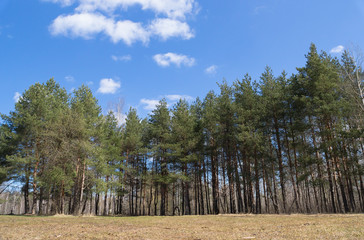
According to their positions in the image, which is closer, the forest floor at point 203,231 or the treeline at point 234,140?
the forest floor at point 203,231

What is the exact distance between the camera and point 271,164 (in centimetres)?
2391

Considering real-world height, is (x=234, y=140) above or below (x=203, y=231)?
above

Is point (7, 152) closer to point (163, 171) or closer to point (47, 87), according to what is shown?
point (47, 87)

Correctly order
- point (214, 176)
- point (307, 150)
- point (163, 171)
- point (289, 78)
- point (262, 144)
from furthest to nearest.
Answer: point (163, 171), point (214, 176), point (289, 78), point (262, 144), point (307, 150)

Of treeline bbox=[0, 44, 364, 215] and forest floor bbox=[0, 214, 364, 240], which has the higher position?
treeline bbox=[0, 44, 364, 215]

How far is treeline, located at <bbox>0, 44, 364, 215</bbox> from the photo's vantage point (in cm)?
1894

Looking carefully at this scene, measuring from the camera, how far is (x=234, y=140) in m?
24.5

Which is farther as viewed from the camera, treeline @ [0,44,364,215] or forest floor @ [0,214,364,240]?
treeline @ [0,44,364,215]

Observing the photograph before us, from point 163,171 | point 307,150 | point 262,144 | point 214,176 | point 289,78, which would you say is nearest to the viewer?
point 307,150

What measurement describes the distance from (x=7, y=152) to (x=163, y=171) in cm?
1653

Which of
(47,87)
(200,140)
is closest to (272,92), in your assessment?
(200,140)

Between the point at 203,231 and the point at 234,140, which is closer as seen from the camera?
the point at 203,231

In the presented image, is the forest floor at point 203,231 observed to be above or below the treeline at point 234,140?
below

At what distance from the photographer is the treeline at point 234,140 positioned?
18938 millimetres
